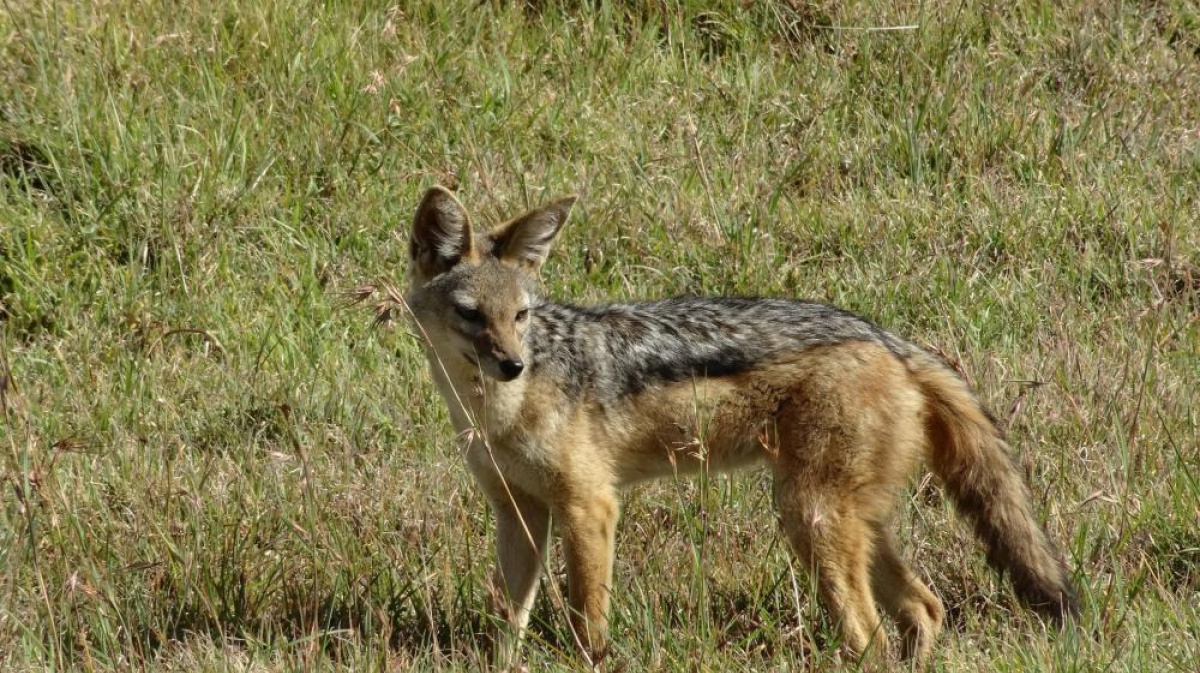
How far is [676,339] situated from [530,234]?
0.69 metres

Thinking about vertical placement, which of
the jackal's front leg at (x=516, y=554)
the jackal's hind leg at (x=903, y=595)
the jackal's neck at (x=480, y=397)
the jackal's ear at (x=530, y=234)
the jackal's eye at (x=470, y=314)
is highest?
the jackal's ear at (x=530, y=234)

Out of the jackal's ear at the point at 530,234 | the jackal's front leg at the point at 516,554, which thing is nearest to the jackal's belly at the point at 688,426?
the jackal's front leg at the point at 516,554

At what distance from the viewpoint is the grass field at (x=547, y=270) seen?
5.45 meters

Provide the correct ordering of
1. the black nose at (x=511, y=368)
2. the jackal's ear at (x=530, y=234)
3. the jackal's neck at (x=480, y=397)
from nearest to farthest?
the black nose at (x=511, y=368)
the jackal's neck at (x=480, y=397)
the jackal's ear at (x=530, y=234)

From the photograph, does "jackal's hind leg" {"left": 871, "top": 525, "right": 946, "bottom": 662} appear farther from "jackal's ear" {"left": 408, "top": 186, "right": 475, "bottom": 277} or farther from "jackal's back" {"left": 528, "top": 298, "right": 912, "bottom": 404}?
"jackal's ear" {"left": 408, "top": 186, "right": 475, "bottom": 277}

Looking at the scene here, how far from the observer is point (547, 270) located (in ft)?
26.4

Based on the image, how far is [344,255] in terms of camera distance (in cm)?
801

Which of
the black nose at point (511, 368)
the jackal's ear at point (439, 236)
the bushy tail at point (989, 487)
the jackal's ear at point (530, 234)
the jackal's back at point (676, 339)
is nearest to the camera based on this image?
the bushy tail at point (989, 487)

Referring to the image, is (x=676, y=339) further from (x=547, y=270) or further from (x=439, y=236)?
(x=547, y=270)

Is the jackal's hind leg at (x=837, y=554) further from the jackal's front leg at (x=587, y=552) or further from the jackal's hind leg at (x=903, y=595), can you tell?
the jackal's front leg at (x=587, y=552)

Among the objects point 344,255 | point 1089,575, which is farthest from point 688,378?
point 344,255

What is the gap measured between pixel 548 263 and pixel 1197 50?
4.25 meters

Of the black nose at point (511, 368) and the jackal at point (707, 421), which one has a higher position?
the black nose at point (511, 368)

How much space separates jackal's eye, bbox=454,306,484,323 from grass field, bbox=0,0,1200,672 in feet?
2.61
